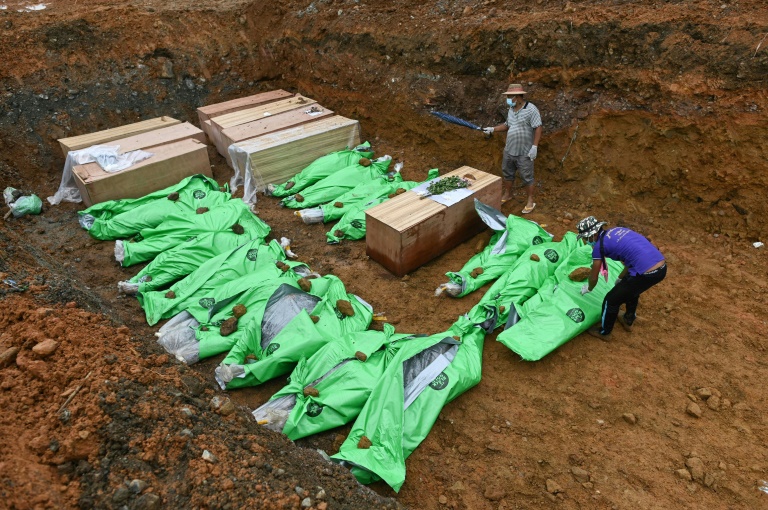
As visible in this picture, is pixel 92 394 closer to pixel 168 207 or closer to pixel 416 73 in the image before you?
pixel 168 207

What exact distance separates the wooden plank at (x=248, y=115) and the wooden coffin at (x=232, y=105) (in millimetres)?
198

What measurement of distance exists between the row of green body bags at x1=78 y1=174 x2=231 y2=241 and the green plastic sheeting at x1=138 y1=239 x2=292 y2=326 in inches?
45.9

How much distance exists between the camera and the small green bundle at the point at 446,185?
572 centimetres

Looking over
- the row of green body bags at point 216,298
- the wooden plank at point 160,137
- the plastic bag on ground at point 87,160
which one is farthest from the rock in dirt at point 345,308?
the wooden plank at point 160,137

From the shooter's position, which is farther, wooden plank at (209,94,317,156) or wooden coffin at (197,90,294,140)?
wooden coffin at (197,90,294,140)

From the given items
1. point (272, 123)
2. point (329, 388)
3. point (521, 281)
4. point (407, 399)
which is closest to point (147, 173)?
point (272, 123)

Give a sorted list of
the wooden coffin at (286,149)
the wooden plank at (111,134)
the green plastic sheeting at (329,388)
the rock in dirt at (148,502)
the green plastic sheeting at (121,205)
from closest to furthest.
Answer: the rock in dirt at (148,502) → the green plastic sheeting at (329,388) → the green plastic sheeting at (121,205) → the wooden coffin at (286,149) → the wooden plank at (111,134)

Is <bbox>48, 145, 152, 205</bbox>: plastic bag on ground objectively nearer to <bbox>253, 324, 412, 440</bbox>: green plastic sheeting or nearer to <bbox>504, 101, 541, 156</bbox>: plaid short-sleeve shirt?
<bbox>253, 324, 412, 440</bbox>: green plastic sheeting

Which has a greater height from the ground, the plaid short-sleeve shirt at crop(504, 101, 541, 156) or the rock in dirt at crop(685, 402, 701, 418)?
the plaid short-sleeve shirt at crop(504, 101, 541, 156)

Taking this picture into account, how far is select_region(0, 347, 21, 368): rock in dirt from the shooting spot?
291 cm

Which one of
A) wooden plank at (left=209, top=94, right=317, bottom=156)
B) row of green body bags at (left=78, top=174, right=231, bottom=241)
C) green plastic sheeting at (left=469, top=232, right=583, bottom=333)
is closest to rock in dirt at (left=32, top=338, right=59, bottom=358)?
row of green body bags at (left=78, top=174, right=231, bottom=241)

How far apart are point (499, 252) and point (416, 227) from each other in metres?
1.01

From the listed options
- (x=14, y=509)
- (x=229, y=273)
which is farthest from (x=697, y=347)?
(x=14, y=509)

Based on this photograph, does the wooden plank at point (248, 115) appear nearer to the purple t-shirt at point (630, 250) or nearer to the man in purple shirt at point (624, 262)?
the man in purple shirt at point (624, 262)
